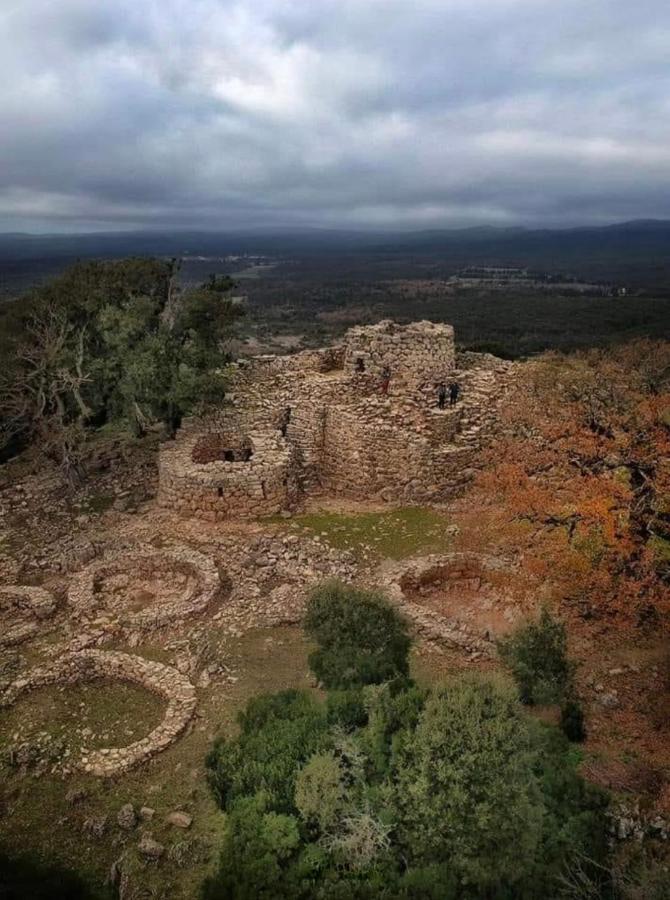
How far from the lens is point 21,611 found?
13773mm

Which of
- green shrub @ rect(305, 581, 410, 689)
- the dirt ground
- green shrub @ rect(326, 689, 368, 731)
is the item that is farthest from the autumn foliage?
green shrub @ rect(326, 689, 368, 731)

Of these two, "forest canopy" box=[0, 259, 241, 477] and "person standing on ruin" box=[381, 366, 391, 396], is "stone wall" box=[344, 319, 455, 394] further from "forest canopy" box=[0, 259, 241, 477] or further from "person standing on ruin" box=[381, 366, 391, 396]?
"forest canopy" box=[0, 259, 241, 477]

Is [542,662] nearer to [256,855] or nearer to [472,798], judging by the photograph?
[472,798]

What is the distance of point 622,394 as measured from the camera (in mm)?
14141

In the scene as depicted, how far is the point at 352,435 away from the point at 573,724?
404 inches

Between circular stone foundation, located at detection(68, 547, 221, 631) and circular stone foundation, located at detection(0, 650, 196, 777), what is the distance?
1.06 meters

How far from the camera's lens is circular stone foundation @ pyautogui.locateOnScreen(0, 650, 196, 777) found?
9.88 m

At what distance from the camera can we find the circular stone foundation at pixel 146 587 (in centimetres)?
1330

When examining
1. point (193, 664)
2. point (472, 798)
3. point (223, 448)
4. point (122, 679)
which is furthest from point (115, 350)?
point (472, 798)

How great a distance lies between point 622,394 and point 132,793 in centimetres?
1203

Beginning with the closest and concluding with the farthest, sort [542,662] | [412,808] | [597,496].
Result: 1. [412,808]
2. [542,662]
3. [597,496]

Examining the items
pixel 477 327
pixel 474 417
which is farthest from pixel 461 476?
pixel 477 327

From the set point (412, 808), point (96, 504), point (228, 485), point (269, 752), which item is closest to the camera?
point (412, 808)

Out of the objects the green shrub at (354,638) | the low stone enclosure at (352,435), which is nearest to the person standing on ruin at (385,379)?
the low stone enclosure at (352,435)
